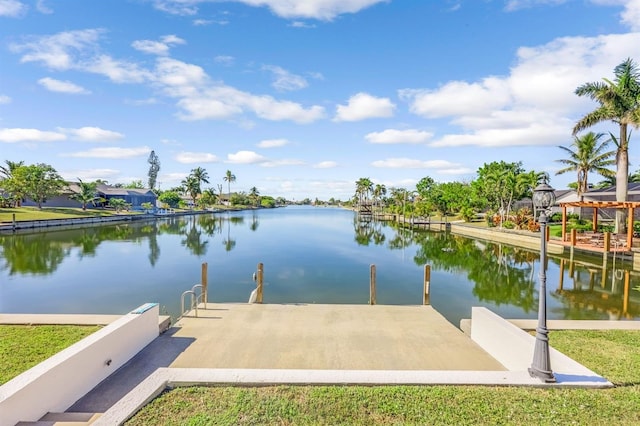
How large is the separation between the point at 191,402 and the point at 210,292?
1094 cm

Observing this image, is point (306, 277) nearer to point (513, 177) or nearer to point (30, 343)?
point (30, 343)

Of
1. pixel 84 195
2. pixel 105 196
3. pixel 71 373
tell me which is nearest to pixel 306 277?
pixel 71 373

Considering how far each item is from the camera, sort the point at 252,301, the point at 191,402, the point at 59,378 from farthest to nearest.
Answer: the point at 252,301 → the point at 59,378 → the point at 191,402

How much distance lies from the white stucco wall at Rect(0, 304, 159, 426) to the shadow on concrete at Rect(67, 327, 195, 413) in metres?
0.10

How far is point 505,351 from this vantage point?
19.9 feet

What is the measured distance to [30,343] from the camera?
21.5 feet

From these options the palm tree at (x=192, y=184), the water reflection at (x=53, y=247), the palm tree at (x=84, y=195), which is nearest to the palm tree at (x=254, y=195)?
the palm tree at (x=192, y=184)

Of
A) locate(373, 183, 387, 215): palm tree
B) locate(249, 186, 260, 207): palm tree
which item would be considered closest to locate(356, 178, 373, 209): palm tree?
locate(373, 183, 387, 215): palm tree

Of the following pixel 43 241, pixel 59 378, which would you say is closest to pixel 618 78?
pixel 59 378

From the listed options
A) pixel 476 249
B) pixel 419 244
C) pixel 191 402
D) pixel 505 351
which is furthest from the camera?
pixel 419 244

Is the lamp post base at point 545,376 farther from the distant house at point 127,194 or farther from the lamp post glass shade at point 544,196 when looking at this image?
the distant house at point 127,194

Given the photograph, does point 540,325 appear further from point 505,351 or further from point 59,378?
point 59,378

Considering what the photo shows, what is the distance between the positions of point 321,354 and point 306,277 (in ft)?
38.1

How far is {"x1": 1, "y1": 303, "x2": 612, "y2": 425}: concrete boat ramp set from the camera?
183 inches
